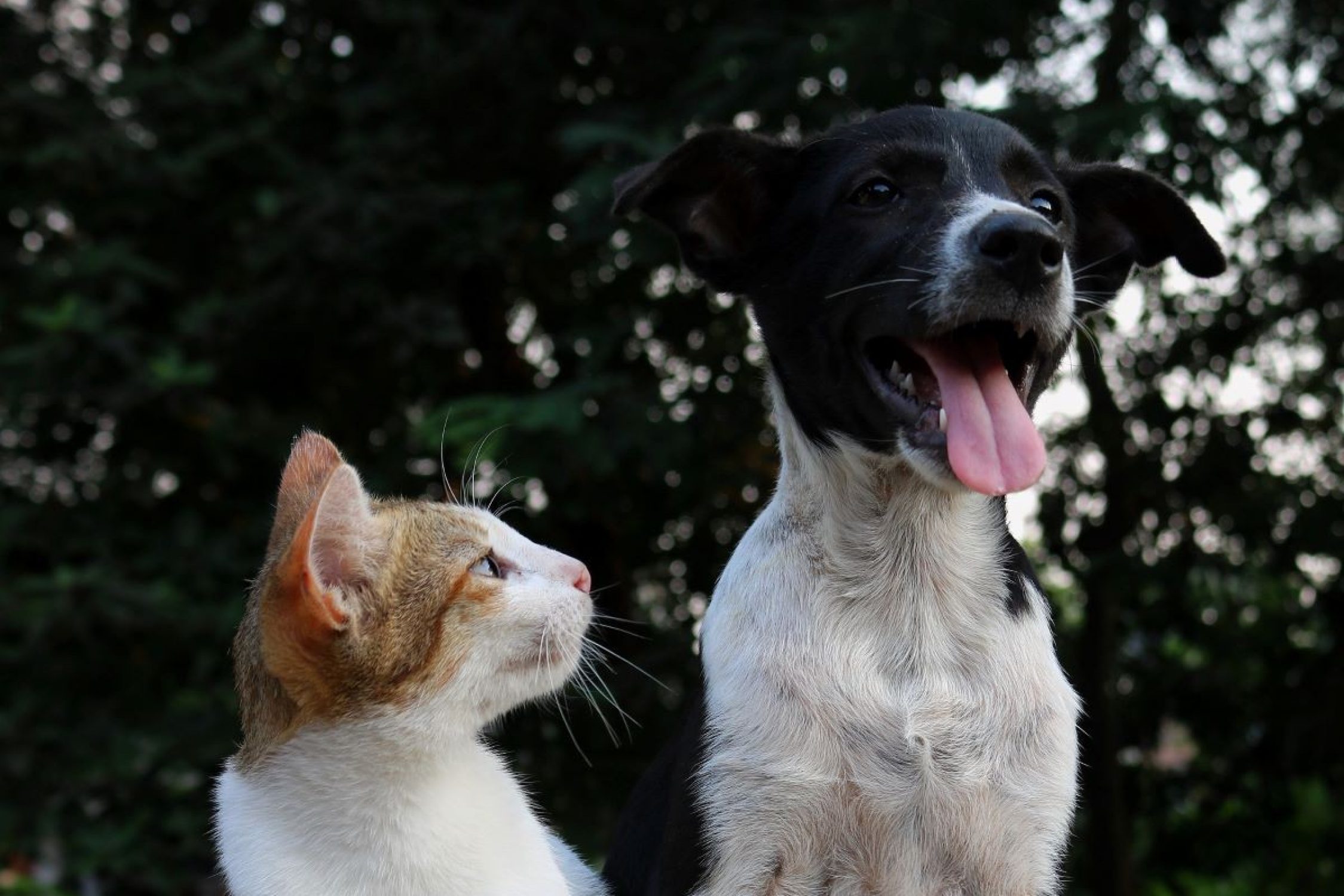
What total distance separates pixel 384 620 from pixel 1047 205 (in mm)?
1520

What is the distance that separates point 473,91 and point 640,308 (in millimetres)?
1505

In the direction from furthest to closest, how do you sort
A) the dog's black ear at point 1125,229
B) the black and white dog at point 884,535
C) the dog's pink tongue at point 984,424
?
the dog's black ear at point 1125,229, the black and white dog at point 884,535, the dog's pink tongue at point 984,424

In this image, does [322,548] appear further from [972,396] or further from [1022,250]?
[1022,250]

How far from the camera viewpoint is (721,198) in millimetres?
2775

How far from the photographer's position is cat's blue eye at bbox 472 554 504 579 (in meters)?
2.52

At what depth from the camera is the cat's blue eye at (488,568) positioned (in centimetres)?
252

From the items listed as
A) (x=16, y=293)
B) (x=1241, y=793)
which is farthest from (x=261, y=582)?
(x=1241, y=793)

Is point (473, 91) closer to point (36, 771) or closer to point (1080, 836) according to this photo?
point (36, 771)

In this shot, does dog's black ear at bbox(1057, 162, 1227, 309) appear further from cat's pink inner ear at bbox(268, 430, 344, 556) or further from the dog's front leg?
cat's pink inner ear at bbox(268, 430, 344, 556)

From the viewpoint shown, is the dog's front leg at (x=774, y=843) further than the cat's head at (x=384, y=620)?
Yes

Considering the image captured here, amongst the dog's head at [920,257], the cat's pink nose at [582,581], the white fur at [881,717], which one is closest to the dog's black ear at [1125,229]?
the dog's head at [920,257]

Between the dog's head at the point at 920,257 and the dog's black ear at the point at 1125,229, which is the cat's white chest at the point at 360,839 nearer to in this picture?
the dog's head at the point at 920,257

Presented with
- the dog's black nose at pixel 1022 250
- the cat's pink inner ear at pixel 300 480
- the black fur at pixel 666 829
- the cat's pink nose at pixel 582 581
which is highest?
the dog's black nose at pixel 1022 250

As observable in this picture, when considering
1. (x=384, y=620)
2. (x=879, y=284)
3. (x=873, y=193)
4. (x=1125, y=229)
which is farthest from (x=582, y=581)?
(x=1125, y=229)
